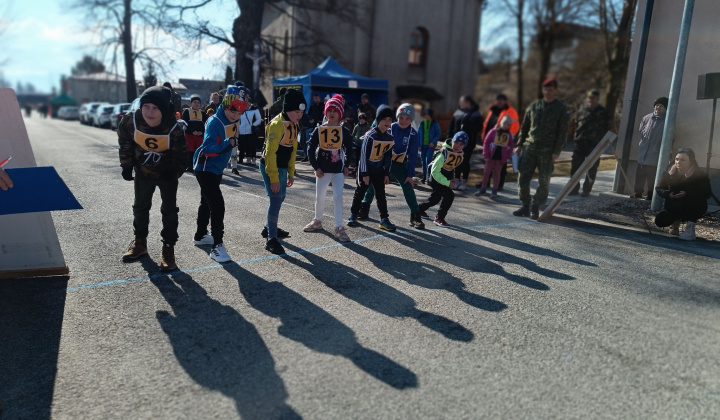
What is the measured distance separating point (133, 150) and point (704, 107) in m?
9.69

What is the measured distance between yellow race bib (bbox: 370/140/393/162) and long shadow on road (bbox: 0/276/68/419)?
3.98 meters

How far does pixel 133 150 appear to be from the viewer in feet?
17.3

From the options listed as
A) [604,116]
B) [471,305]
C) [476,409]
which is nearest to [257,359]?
[476,409]

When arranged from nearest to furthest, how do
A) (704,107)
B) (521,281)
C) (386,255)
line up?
1. (521,281)
2. (386,255)
3. (704,107)

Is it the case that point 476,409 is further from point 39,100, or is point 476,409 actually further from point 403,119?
point 39,100

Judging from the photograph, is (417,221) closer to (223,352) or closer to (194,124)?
(223,352)

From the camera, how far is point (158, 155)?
17.0ft

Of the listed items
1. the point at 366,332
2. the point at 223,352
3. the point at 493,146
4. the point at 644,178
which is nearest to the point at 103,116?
the point at 493,146

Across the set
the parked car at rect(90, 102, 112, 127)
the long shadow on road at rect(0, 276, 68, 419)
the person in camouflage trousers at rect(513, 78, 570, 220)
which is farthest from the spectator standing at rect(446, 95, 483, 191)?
the parked car at rect(90, 102, 112, 127)

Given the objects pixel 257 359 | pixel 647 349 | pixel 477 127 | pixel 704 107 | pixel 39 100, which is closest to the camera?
pixel 257 359

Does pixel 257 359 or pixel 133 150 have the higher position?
pixel 133 150

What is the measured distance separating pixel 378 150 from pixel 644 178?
5915 millimetres

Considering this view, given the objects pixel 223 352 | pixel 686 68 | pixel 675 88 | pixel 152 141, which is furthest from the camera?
pixel 686 68

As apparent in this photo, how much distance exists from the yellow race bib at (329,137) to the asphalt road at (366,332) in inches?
47.9
